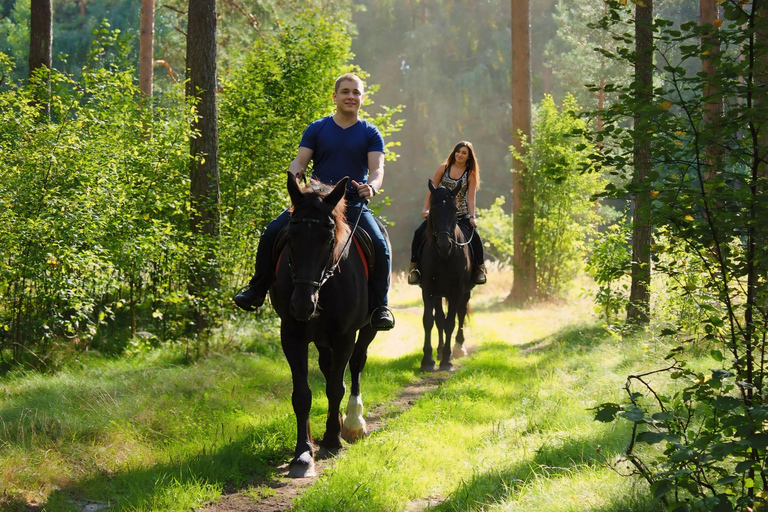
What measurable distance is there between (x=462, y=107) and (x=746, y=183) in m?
45.3

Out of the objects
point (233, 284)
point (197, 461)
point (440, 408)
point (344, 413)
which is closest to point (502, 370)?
point (440, 408)

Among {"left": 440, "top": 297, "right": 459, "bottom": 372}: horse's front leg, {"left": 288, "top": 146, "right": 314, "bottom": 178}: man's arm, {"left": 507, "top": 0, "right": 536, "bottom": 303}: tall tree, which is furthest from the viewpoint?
{"left": 507, "top": 0, "right": 536, "bottom": 303}: tall tree

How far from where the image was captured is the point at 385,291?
642cm

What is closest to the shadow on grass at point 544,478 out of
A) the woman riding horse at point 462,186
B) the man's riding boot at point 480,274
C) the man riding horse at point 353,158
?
the man riding horse at point 353,158

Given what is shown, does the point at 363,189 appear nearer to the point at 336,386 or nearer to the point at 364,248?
the point at 364,248

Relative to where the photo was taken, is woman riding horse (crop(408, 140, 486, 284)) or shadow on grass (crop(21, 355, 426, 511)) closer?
shadow on grass (crop(21, 355, 426, 511))

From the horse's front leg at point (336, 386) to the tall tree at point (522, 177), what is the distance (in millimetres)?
13699

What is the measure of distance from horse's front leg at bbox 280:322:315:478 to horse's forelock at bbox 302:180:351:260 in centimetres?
78

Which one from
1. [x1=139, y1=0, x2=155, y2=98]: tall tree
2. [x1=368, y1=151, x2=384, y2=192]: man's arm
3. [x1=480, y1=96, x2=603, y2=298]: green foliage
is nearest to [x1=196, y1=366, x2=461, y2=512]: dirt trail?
[x1=368, y1=151, x2=384, y2=192]: man's arm

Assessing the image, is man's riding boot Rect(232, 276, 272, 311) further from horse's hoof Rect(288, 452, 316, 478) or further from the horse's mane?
horse's hoof Rect(288, 452, 316, 478)

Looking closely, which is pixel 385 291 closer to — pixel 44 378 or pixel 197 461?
pixel 197 461

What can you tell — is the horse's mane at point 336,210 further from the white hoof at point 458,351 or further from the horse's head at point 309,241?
the white hoof at point 458,351

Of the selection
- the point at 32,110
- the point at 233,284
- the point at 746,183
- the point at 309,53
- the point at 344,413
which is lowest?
the point at 344,413

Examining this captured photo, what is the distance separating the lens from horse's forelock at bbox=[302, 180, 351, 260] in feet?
17.3
